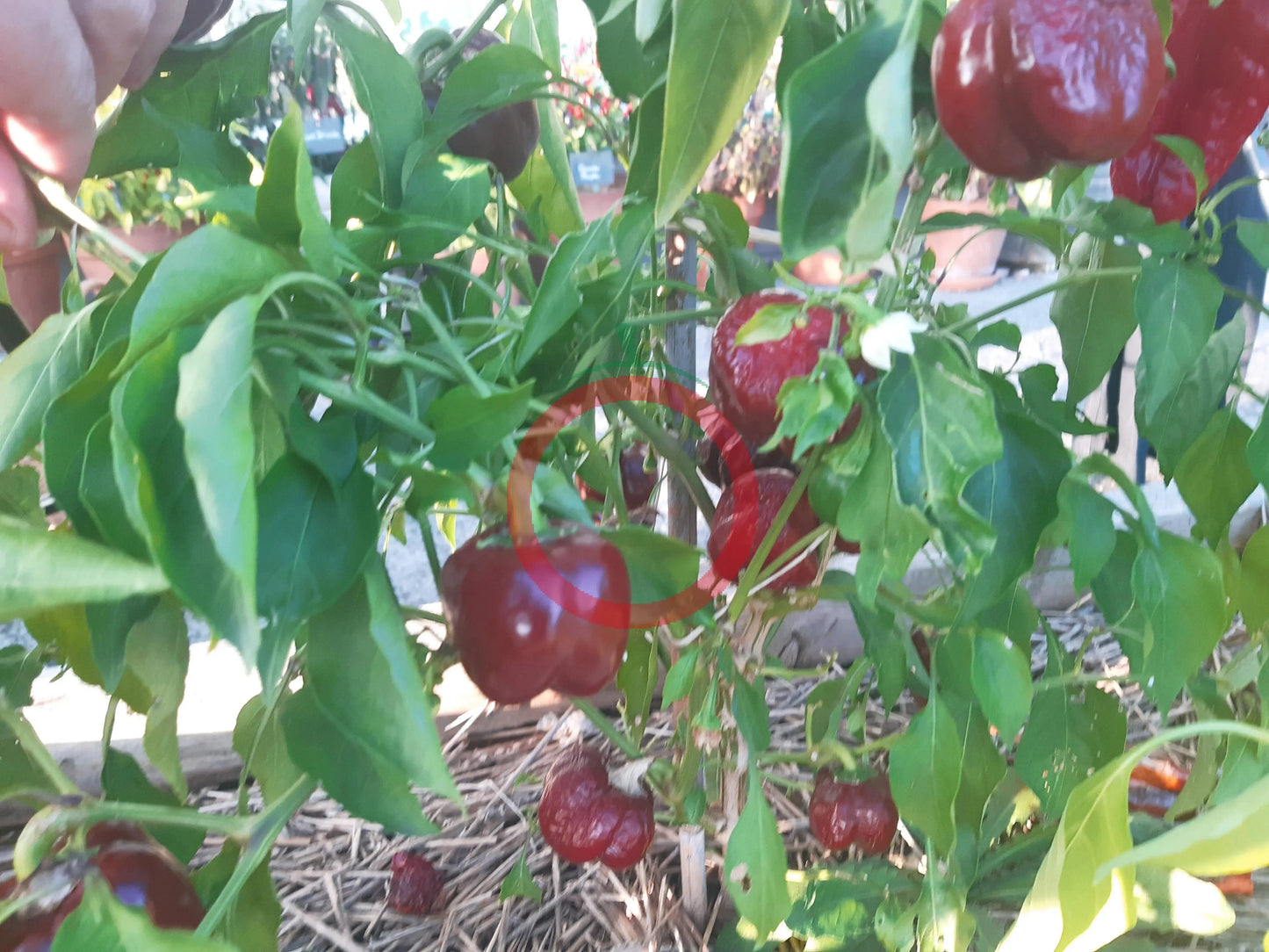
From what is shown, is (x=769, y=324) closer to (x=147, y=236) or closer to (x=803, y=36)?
(x=803, y=36)

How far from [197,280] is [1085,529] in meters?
0.31

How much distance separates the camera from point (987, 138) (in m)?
0.23

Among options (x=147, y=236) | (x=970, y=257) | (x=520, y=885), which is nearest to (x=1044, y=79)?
(x=520, y=885)

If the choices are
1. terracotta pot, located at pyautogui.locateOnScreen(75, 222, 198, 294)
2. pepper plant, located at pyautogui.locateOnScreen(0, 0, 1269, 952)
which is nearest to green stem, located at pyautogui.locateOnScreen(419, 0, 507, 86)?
pepper plant, located at pyautogui.locateOnScreen(0, 0, 1269, 952)

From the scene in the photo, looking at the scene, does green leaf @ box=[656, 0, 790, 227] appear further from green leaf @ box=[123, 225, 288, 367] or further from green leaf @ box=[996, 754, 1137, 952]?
green leaf @ box=[996, 754, 1137, 952]

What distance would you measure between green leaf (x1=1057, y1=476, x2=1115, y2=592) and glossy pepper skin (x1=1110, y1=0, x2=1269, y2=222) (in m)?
0.16

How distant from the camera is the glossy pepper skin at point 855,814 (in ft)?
1.72

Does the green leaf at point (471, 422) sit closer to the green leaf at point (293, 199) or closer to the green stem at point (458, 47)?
the green leaf at point (293, 199)

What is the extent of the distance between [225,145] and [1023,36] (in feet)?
0.99

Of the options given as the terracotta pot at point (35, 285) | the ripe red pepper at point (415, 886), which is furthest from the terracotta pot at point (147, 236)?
the ripe red pepper at point (415, 886)

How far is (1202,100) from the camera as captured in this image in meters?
0.41

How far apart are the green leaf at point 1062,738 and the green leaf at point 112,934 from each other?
39 cm

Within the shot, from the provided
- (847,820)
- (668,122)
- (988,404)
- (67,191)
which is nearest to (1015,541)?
(988,404)
